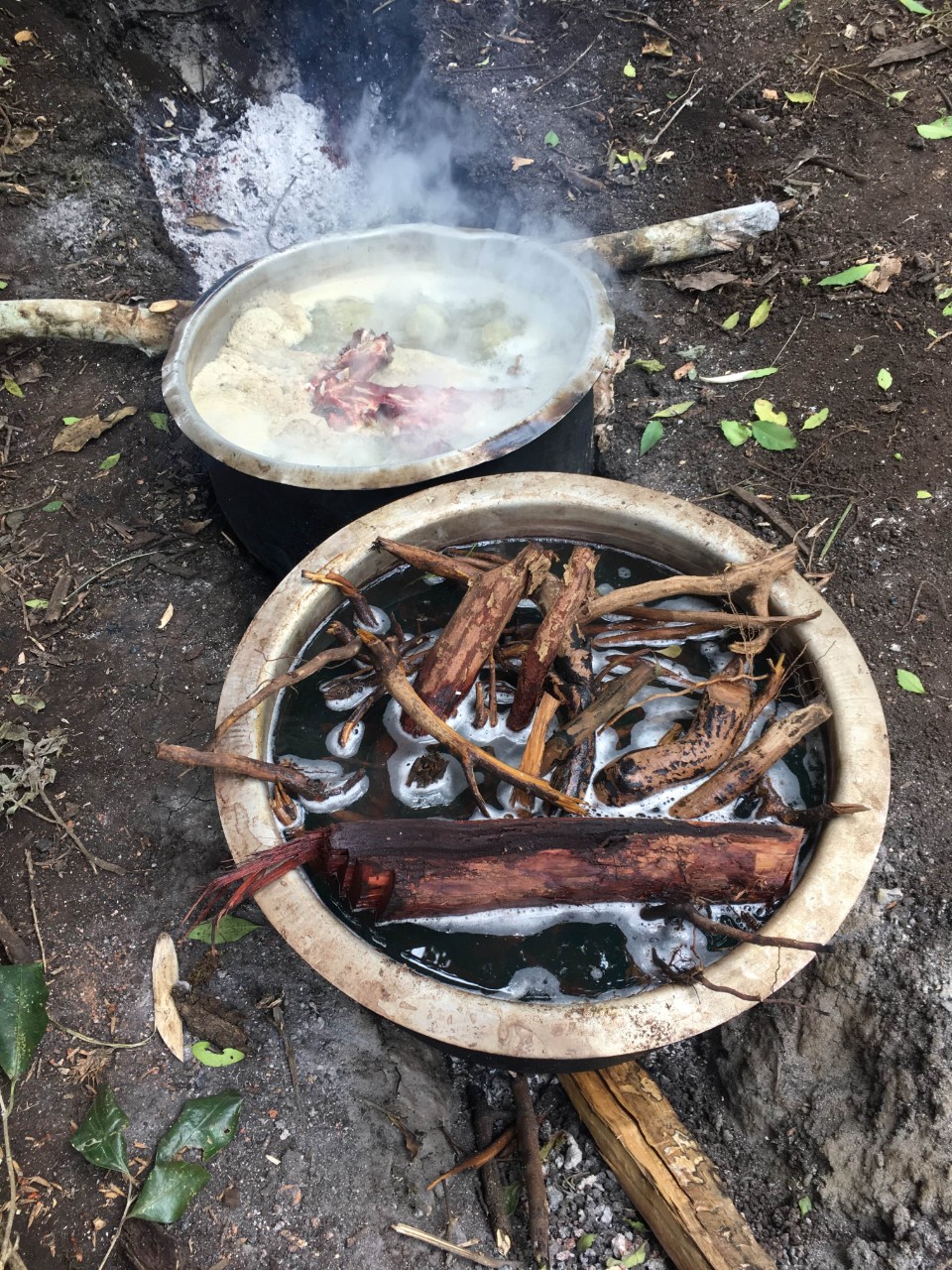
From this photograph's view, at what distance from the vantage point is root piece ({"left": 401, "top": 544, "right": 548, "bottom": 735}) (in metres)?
2.19

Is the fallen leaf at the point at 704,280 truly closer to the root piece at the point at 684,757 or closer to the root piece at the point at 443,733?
the root piece at the point at 684,757

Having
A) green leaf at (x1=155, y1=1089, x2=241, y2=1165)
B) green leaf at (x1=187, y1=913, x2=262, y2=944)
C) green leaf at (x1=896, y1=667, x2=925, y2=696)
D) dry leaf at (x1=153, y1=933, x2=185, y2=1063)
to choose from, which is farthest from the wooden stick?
green leaf at (x1=896, y1=667, x2=925, y2=696)

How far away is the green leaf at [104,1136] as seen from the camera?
2.17 metres

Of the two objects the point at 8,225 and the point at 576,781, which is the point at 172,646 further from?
the point at 8,225

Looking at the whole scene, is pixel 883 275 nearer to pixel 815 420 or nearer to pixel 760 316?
pixel 760 316

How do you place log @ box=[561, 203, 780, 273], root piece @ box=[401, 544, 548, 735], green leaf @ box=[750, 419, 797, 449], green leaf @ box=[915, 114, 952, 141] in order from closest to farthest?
root piece @ box=[401, 544, 548, 735], green leaf @ box=[750, 419, 797, 449], log @ box=[561, 203, 780, 273], green leaf @ box=[915, 114, 952, 141]

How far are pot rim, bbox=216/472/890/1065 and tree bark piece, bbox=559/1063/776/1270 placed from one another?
713 mm

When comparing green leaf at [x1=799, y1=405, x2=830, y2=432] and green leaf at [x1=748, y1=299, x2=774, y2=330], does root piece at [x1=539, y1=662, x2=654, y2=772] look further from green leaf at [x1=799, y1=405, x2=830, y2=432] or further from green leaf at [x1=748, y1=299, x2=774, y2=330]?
green leaf at [x1=748, y1=299, x2=774, y2=330]

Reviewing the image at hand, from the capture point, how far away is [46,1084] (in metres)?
2.36

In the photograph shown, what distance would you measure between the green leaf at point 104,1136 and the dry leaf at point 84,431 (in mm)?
3098

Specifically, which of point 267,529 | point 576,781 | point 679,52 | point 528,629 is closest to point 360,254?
point 267,529

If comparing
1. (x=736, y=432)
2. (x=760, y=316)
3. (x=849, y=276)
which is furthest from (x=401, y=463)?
(x=849, y=276)

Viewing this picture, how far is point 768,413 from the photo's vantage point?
389 centimetres

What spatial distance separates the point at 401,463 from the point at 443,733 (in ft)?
3.72
